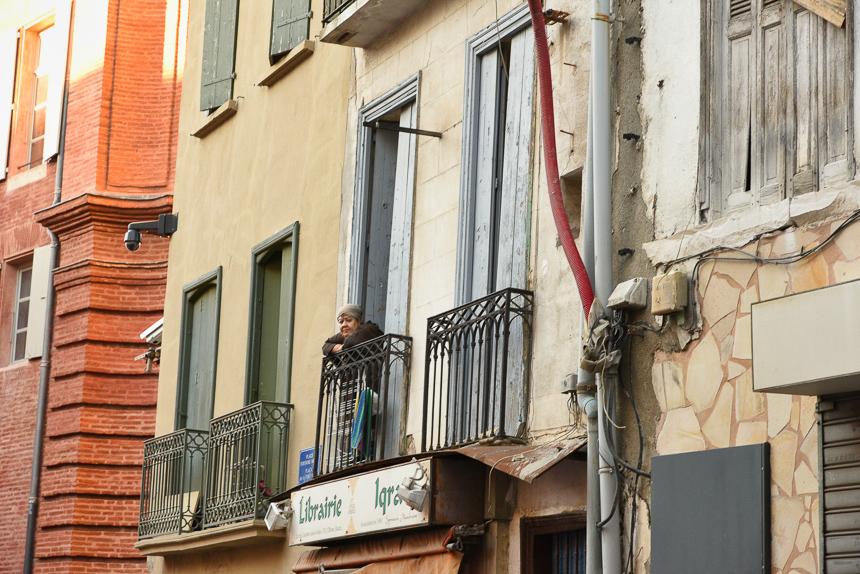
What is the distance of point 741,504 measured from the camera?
28.8 feet

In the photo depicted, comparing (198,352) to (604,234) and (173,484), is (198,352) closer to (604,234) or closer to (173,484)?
(173,484)

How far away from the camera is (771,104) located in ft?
30.8

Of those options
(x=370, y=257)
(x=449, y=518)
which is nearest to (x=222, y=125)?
(x=370, y=257)

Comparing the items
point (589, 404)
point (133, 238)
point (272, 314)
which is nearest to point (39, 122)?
point (133, 238)

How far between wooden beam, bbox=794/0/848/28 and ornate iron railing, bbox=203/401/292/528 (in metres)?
7.34

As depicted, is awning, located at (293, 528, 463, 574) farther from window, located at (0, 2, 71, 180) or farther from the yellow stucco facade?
window, located at (0, 2, 71, 180)

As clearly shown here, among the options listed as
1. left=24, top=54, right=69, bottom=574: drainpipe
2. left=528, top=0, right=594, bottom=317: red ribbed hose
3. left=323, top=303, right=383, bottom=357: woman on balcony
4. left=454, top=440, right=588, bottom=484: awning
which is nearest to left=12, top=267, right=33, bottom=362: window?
left=24, top=54, right=69, bottom=574: drainpipe

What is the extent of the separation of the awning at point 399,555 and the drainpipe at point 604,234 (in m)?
1.82

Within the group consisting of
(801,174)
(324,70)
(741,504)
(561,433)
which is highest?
(324,70)

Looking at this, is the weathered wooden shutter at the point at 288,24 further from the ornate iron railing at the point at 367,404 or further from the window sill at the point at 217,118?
the ornate iron railing at the point at 367,404

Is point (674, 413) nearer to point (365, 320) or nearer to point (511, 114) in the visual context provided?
point (511, 114)

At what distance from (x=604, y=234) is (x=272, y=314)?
6798 millimetres

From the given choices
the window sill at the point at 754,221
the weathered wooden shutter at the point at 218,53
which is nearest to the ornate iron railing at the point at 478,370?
the window sill at the point at 754,221

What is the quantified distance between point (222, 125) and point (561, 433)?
8.34m
